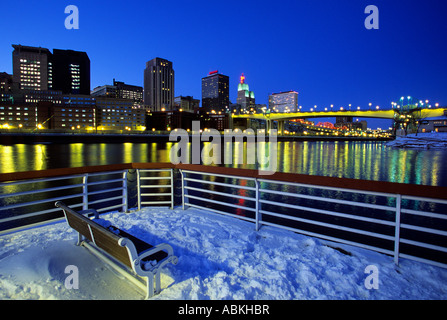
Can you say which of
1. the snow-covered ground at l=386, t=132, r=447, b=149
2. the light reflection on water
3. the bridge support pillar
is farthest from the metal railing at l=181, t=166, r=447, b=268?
the bridge support pillar

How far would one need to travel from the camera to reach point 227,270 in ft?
11.6

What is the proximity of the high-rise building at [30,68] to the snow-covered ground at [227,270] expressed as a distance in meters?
234

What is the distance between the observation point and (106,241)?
2826mm

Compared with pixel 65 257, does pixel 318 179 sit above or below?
above

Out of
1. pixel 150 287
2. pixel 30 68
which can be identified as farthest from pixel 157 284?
pixel 30 68

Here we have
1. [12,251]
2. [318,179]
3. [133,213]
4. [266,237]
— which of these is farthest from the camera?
[133,213]

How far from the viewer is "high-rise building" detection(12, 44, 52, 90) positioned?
605 ft

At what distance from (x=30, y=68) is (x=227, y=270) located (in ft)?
796

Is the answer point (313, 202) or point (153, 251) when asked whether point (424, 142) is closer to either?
point (313, 202)

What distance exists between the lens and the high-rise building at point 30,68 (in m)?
184

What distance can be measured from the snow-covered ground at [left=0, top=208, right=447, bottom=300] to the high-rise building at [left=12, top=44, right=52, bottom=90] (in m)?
234
